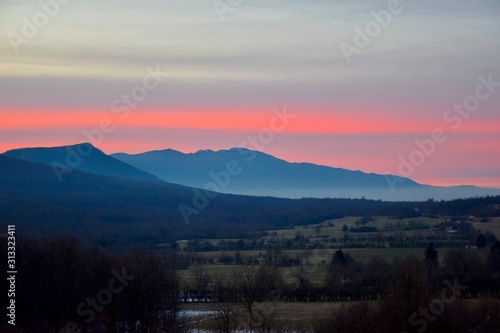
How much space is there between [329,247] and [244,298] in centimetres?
4783

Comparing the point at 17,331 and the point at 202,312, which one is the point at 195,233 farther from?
the point at 17,331

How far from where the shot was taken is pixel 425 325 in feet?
118

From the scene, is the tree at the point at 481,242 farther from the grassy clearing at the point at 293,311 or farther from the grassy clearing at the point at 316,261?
the grassy clearing at the point at 293,311

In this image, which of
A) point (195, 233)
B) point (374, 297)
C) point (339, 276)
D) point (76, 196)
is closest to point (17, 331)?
point (374, 297)

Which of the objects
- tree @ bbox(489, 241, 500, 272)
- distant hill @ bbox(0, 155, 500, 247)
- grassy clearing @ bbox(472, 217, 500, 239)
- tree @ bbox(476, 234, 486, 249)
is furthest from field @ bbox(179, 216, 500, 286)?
tree @ bbox(489, 241, 500, 272)

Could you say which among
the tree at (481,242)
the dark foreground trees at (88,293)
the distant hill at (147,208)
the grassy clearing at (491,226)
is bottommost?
the dark foreground trees at (88,293)

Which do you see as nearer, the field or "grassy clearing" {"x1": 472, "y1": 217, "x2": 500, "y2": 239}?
the field

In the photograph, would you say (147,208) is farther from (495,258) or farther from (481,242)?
(495,258)

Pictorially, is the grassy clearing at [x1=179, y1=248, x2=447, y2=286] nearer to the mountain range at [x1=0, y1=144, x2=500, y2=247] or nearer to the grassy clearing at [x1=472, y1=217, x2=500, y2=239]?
the grassy clearing at [x1=472, y1=217, x2=500, y2=239]

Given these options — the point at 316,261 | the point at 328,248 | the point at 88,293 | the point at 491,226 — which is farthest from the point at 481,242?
the point at 88,293

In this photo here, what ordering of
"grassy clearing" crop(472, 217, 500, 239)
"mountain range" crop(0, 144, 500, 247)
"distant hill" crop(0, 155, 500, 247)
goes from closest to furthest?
1. "grassy clearing" crop(472, 217, 500, 239)
2. "distant hill" crop(0, 155, 500, 247)
3. "mountain range" crop(0, 144, 500, 247)

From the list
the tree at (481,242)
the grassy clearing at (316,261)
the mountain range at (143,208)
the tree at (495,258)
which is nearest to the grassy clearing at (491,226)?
the tree at (481,242)

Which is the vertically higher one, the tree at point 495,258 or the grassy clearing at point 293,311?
the tree at point 495,258

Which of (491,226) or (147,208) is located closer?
(491,226)
